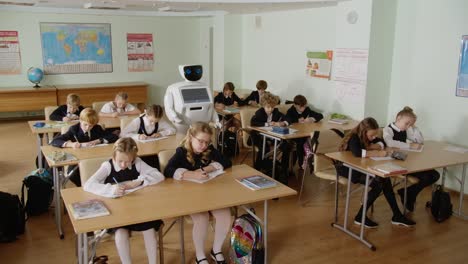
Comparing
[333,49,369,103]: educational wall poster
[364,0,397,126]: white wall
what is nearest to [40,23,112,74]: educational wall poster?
[333,49,369,103]: educational wall poster

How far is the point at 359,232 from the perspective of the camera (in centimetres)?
407

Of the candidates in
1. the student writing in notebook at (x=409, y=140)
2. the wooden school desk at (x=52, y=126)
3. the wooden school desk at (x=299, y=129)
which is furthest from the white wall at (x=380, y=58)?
the wooden school desk at (x=52, y=126)

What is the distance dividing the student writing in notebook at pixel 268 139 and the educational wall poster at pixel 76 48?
5.65 meters

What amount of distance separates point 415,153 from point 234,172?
1992mm

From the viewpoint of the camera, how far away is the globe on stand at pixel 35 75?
8970 mm

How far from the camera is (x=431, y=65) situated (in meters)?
5.25

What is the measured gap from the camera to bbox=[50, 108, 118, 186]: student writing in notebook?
4062 millimetres

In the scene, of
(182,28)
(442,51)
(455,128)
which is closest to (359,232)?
(455,128)

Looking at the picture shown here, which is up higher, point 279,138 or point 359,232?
point 279,138

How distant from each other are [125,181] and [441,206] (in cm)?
314

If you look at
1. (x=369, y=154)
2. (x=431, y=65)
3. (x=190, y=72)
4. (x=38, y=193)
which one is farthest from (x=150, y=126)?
(x=431, y=65)

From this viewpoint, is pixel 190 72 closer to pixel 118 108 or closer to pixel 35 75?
pixel 118 108

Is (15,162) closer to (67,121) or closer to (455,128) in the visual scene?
(67,121)

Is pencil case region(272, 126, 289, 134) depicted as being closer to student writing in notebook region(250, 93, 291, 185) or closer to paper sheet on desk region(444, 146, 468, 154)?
student writing in notebook region(250, 93, 291, 185)
